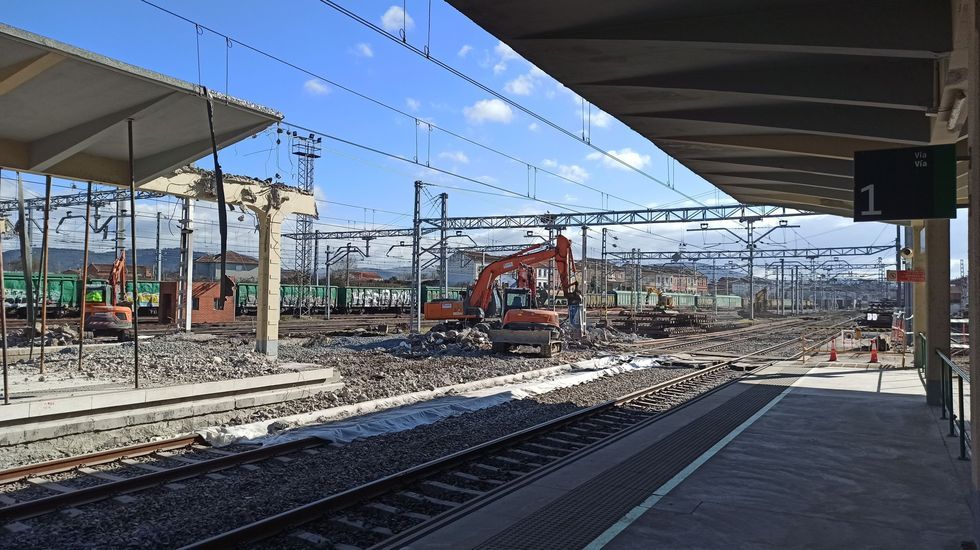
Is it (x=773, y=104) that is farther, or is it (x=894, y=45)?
(x=773, y=104)

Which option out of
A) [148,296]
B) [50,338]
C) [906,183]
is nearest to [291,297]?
[148,296]

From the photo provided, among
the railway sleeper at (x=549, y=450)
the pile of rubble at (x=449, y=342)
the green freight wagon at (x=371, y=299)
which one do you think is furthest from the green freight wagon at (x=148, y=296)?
the railway sleeper at (x=549, y=450)

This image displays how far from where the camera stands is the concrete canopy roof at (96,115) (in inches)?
320

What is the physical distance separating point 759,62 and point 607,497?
17.6ft

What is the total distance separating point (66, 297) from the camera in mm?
37562

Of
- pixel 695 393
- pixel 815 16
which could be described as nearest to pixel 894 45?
pixel 815 16

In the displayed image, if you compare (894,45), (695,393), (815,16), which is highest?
(815,16)

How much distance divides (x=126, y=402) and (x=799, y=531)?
9032mm

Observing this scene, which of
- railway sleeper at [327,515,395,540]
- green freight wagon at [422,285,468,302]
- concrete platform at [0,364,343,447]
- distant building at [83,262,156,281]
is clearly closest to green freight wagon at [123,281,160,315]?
distant building at [83,262,156,281]

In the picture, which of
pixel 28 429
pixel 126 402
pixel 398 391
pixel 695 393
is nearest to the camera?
pixel 28 429

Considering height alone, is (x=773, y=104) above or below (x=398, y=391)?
above

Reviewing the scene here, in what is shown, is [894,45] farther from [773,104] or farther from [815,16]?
[773,104]

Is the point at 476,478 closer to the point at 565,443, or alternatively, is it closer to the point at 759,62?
the point at 565,443

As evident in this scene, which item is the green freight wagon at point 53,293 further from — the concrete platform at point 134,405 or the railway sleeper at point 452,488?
the railway sleeper at point 452,488
